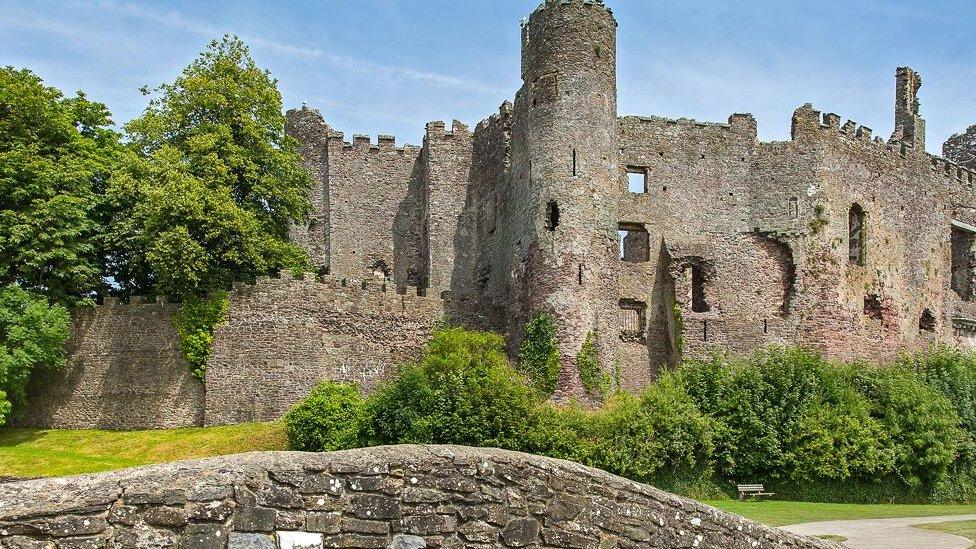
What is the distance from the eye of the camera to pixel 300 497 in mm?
9258

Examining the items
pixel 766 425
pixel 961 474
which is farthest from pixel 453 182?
pixel 961 474

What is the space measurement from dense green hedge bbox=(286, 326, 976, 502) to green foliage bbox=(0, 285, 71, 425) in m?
8.58

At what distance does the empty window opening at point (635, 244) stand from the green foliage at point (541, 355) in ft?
19.2

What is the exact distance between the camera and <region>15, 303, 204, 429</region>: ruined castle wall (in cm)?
3656

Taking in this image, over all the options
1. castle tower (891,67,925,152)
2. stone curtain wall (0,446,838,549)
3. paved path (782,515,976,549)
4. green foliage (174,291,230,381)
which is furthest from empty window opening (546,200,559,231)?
stone curtain wall (0,446,838,549)

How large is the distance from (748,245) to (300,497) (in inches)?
1414

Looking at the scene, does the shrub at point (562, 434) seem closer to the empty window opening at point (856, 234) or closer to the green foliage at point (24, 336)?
the green foliage at point (24, 336)

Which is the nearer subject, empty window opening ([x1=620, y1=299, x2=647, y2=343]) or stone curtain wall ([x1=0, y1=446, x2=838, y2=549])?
stone curtain wall ([x1=0, y1=446, x2=838, y2=549])

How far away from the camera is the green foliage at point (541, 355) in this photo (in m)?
36.1

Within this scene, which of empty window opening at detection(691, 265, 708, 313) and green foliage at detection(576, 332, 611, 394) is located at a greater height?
empty window opening at detection(691, 265, 708, 313)

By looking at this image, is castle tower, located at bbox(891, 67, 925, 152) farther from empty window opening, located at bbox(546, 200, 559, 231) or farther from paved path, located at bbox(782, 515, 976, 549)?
paved path, located at bbox(782, 515, 976, 549)

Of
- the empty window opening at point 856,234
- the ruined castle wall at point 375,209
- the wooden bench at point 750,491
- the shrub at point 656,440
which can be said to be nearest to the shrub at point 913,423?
the wooden bench at point 750,491

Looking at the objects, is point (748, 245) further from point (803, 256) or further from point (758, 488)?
point (758, 488)

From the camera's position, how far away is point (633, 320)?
136 feet
